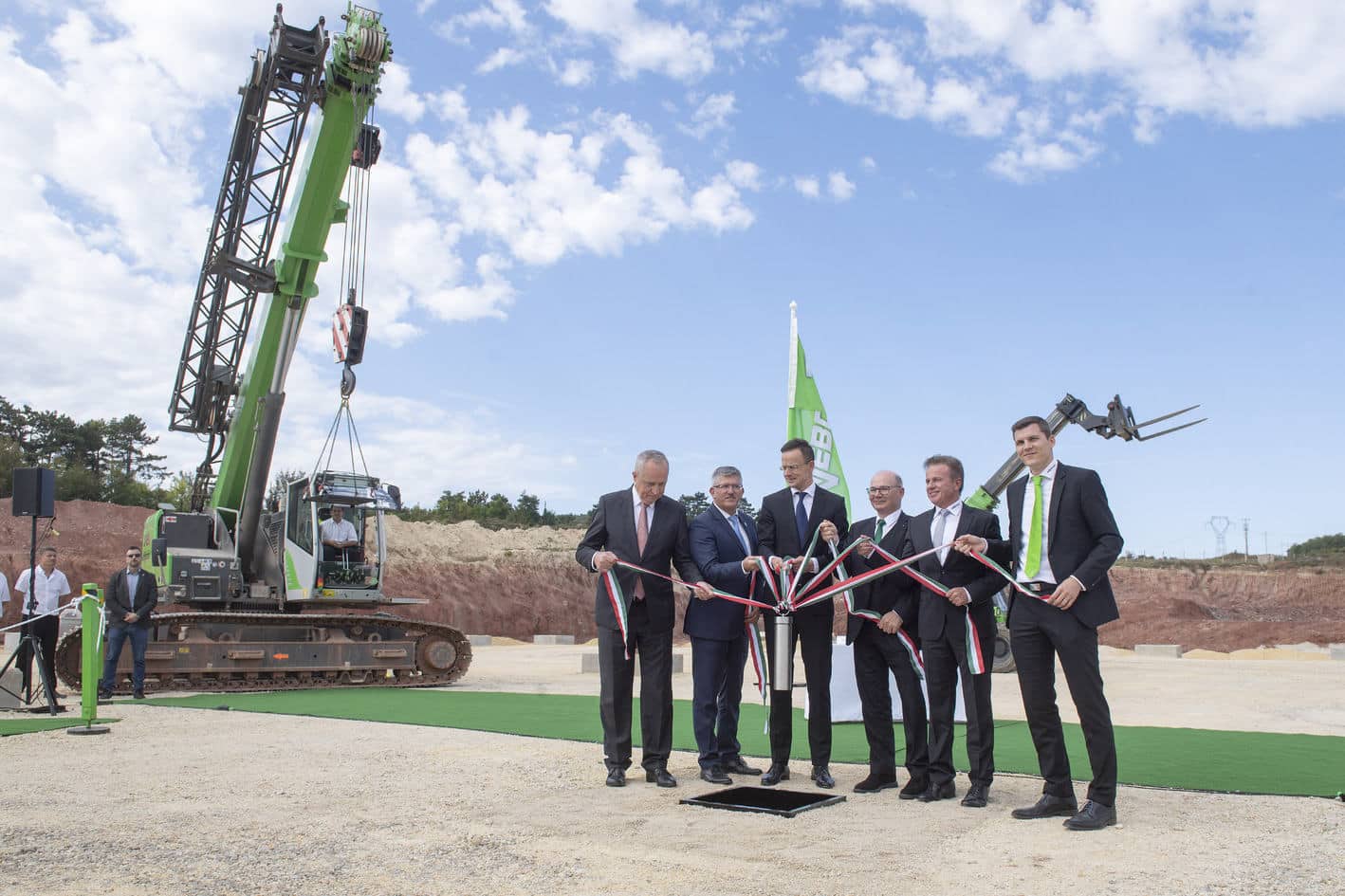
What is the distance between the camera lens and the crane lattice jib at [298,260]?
12305mm

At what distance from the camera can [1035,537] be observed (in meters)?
5.06

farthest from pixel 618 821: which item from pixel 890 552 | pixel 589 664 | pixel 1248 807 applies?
pixel 589 664

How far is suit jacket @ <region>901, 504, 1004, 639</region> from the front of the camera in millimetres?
5473

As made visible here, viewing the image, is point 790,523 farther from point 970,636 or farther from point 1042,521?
point 1042,521

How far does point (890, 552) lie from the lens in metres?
5.89

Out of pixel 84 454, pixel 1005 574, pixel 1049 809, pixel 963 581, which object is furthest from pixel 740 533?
pixel 84 454

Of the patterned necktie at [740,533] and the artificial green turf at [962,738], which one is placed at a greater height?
the patterned necktie at [740,533]

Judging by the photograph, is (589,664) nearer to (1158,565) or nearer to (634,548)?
(634,548)

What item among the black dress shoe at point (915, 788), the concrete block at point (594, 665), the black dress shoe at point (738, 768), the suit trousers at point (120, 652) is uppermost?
the suit trousers at point (120, 652)

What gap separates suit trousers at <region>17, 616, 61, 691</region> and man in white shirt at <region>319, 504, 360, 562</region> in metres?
3.39

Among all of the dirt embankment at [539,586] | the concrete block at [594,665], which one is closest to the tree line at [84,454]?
the dirt embankment at [539,586]

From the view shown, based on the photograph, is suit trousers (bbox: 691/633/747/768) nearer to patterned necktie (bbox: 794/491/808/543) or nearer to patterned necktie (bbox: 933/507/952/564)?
patterned necktie (bbox: 794/491/808/543)

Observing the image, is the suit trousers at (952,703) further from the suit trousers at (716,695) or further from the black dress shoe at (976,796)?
the suit trousers at (716,695)

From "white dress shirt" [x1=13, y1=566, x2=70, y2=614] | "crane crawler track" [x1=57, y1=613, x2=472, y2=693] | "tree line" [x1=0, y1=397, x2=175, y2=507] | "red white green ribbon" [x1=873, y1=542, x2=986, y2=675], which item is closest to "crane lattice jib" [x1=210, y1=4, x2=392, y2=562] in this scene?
"crane crawler track" [x1=57, y1=613, x2=472, y2=693]
